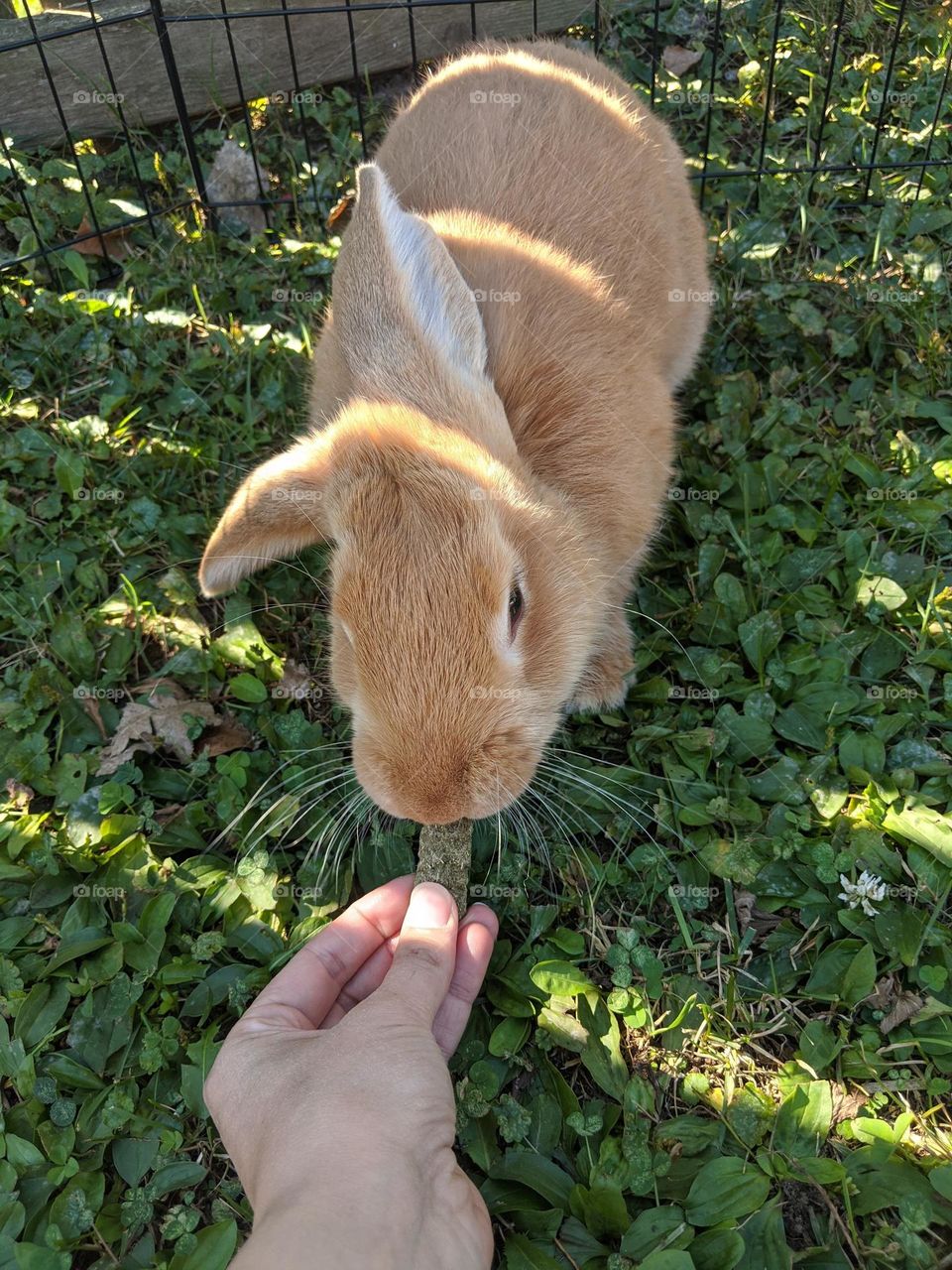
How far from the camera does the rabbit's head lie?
223cm

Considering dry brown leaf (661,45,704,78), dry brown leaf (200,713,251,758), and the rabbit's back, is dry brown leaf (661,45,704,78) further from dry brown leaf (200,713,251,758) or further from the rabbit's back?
dry brown leaf (200,713,251,758)

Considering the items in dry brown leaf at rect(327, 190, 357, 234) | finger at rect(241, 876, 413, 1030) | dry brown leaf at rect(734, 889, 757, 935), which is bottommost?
dry brown leaf at rect(734, 889, 757, 935)

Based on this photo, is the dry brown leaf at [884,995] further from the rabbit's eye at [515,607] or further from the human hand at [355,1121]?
the rabbit's eye at [515,607]

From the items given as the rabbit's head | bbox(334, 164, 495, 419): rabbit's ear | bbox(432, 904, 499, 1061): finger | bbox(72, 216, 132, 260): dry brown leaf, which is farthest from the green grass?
bbox(334, 164, 495, 419): rabbit's ear

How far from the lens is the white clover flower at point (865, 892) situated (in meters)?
2.62

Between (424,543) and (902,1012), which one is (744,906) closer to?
(902,1012)

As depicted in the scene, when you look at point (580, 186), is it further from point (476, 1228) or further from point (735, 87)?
point (476, 1228)

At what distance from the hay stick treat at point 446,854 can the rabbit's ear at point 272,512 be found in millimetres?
1005

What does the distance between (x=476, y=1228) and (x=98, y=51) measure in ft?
18.2

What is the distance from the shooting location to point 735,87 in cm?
511

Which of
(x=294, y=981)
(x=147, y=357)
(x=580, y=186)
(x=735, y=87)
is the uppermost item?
(x=580, y=186)

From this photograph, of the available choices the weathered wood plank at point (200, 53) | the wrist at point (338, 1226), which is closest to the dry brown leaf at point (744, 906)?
the wrist at point (338, 1226)

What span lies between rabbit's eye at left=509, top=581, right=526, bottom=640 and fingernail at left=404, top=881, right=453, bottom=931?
0.69 m

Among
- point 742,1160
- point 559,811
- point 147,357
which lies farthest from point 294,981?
point 147,357
